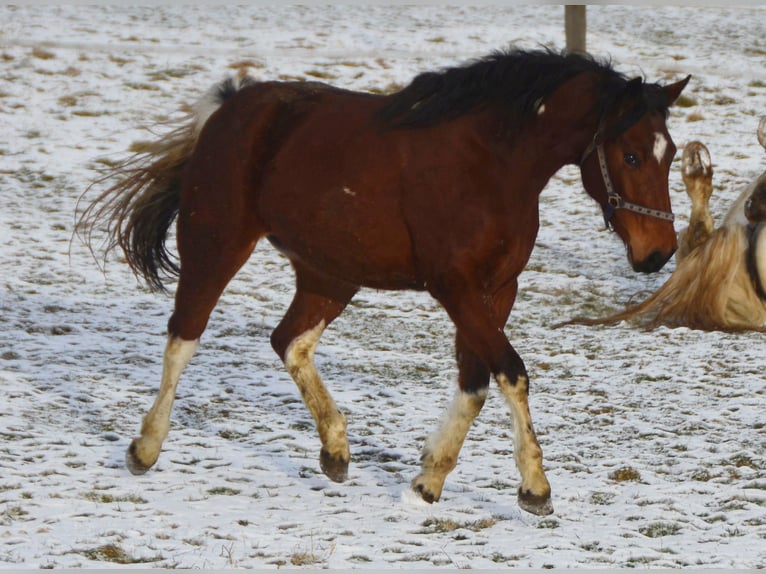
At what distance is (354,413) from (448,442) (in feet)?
6.09

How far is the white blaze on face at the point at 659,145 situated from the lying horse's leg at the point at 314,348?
188 centimetres

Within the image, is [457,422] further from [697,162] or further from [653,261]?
[697,162]

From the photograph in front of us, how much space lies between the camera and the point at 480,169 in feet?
16.6

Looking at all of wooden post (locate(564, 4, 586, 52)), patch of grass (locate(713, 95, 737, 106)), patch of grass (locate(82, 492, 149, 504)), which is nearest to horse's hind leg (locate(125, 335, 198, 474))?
patch of grass (locate(82, 492, 149, 504))

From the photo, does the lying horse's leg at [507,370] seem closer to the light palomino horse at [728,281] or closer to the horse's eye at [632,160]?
the horse's eye at [632,160]

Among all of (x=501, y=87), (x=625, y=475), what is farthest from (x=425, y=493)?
(x=501, y=87)

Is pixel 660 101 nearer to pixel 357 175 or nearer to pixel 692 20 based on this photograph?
pixel 357 175

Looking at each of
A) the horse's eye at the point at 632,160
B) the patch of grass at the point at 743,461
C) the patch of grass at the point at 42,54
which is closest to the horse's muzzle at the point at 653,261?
the horse's eye at the point at 632,160

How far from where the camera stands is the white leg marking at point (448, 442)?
17.4ft

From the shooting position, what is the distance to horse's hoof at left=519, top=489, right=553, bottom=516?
5000 mm

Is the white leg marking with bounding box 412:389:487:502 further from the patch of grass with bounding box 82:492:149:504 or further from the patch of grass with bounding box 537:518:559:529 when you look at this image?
the patch of grass with bounding box 82:492:149:504

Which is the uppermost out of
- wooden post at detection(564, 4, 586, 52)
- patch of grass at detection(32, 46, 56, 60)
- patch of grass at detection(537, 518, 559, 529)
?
wooden post at detection(564, 4, 586, 52)

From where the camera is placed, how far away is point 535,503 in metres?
5.01

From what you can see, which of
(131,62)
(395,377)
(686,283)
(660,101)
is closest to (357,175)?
(660,101)
